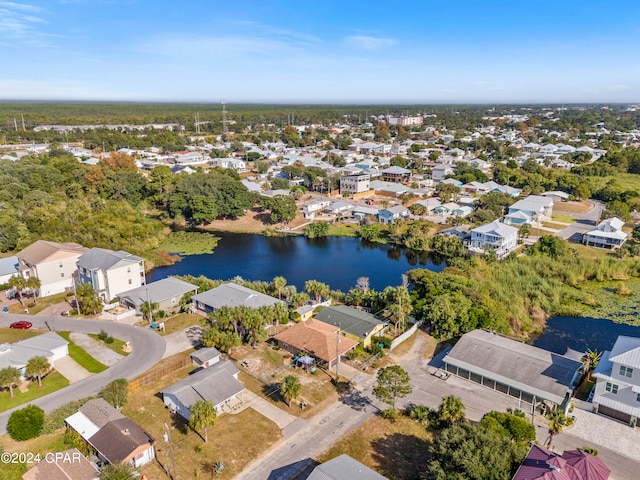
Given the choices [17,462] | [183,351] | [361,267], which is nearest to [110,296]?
[183,351]

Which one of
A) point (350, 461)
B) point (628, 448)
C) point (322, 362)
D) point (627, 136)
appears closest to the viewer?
point (350, 461)

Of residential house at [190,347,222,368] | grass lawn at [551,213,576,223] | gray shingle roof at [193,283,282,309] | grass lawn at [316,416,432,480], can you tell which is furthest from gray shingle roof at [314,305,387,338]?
grass lawn at [551,213,576,223]

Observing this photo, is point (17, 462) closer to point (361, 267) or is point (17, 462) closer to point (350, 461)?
point (350, 461)

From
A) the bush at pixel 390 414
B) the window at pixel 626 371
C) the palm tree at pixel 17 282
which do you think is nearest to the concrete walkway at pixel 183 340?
the bush at pixel 390 414

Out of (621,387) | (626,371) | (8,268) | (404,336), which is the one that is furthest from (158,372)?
(626,371)

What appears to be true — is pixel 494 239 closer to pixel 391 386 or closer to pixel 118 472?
pixel 391 386

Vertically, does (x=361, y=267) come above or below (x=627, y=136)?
below
